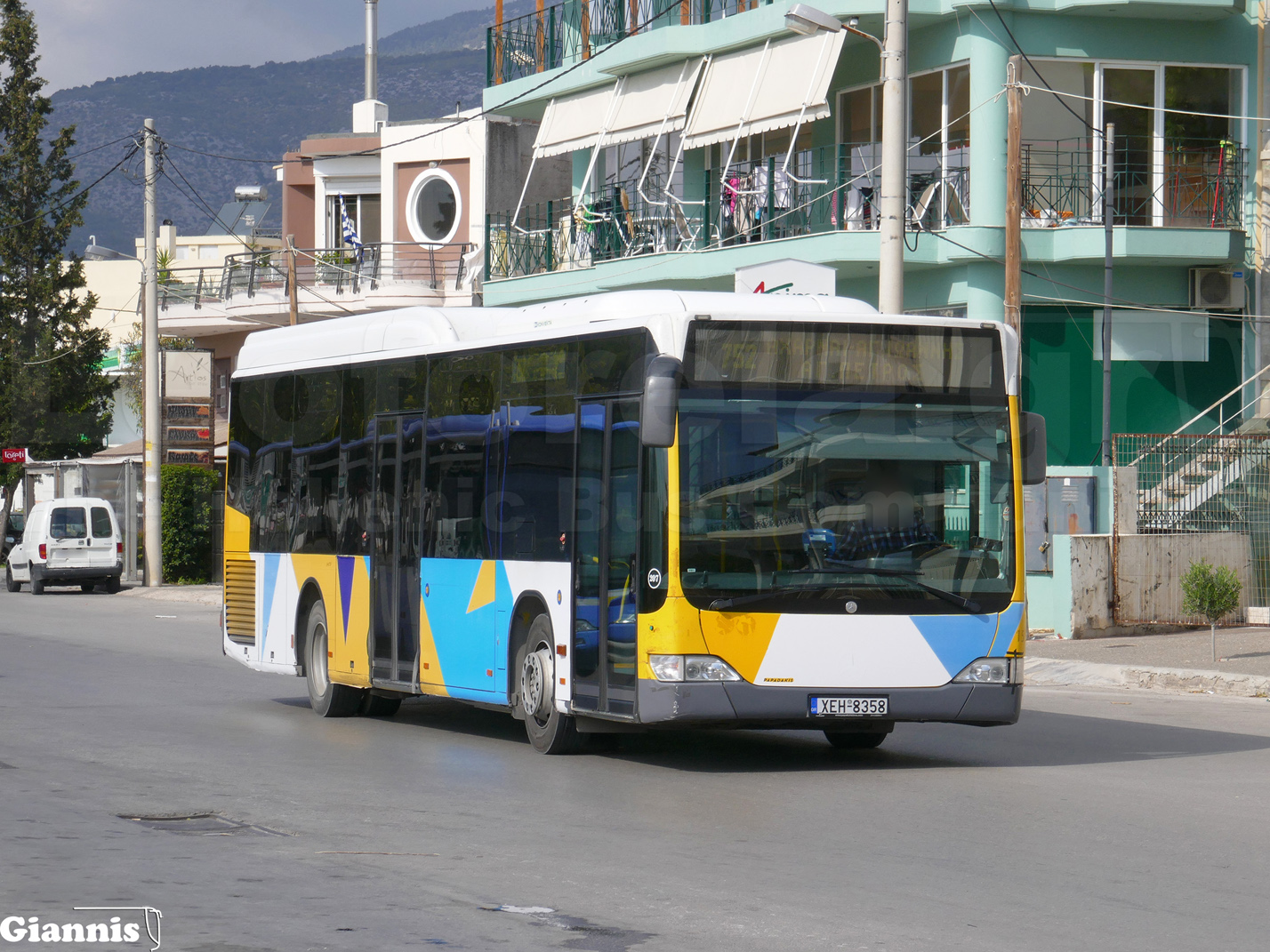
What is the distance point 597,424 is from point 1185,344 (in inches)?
732

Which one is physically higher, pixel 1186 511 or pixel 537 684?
pixel 1186 511

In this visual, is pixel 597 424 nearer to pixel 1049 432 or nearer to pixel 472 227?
pixel 1049 432

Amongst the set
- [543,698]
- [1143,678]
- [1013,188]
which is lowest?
[1143,678]

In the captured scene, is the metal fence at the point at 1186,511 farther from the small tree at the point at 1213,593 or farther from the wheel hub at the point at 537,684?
the wheel hub at the point at 537,684

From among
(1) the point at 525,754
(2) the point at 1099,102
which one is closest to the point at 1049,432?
(2) the point at 1099,102

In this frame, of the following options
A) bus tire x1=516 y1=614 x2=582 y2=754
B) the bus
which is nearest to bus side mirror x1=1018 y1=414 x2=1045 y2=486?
the bus

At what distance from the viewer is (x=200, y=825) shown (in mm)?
9516

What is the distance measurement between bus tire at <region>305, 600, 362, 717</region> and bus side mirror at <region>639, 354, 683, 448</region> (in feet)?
19.0

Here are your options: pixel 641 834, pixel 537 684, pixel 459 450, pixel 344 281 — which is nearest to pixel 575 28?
pixel 344 281

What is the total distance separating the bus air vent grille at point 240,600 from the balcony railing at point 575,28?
1591 cm

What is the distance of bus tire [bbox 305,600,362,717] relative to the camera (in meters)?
16.2

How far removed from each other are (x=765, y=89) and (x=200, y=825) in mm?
21949

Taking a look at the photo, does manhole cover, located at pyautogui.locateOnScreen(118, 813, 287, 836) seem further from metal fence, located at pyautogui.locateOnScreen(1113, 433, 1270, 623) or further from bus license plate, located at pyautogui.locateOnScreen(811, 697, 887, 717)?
metal fence, located at pyautogui.locateOnScreen(1113, 433, 1270, 623)

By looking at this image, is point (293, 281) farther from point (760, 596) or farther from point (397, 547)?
point (760, 596)
